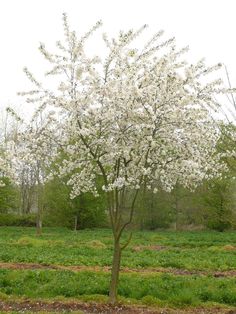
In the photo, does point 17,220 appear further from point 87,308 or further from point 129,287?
point 87,308

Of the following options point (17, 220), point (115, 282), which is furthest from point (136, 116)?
point (17, 220)

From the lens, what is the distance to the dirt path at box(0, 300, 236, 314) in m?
9.86

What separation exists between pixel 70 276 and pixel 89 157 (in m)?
4.38

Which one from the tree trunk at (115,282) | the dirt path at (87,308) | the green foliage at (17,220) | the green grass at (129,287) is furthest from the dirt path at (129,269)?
the green foliage at (17,220)

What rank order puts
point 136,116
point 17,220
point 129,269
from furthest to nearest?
1. point 17,220
2. point 129,269
3. point 136,116

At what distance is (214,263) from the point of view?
17.4 meters

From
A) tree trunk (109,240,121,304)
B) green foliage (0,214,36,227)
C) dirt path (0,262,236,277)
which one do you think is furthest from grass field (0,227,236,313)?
green foliage (0,214,36,227)

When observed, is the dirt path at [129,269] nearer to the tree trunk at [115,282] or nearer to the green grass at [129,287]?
the green grass at [129,287]

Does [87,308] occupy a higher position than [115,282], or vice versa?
[115,282]

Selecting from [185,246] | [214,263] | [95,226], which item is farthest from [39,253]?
[95,226]

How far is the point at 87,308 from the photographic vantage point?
32.9 feet

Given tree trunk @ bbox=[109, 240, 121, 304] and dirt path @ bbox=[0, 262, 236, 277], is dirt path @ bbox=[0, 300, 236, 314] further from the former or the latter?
dirt path @ bbox=[0, 262, 236, 277]

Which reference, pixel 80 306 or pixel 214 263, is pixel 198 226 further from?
pixel 80 306

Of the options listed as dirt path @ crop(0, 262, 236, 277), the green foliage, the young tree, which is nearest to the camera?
the young tree
